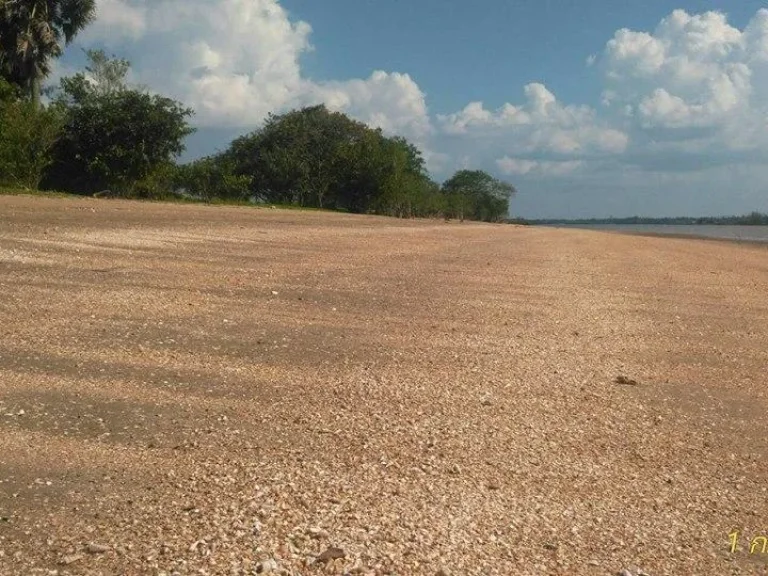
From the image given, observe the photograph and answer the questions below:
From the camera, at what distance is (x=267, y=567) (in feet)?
10.0

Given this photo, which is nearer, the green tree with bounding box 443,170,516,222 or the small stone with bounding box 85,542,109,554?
the small stone with bounding box 85,542,109,554

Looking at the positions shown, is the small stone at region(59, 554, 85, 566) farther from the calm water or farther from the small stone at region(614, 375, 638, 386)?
the calm water

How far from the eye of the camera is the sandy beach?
333 cm

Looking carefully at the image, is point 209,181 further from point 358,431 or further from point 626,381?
point 358,431

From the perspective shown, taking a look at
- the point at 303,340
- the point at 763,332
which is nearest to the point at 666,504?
the point at 303,340

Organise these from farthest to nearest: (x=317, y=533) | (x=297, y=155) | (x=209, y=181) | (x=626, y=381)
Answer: (x=297, y=155) < (x=209, y=181) < (x=626, y=381) < (x=317, y=533)

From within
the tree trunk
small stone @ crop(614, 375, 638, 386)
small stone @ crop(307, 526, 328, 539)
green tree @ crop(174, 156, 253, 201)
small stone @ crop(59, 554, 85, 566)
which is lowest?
small stone @ crop(59, 554, 85, 566)

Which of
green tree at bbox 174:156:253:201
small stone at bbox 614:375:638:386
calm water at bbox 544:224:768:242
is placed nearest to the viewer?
small stone at bbox 614:375:638:386

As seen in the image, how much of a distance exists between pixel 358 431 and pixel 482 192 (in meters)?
109

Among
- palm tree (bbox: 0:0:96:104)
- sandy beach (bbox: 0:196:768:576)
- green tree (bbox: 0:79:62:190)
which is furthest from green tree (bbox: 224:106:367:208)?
sandy beach (bbox: 0:196:768:576)

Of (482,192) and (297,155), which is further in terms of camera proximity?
(482,192)

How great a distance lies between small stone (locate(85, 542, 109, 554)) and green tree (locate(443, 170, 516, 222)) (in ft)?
325

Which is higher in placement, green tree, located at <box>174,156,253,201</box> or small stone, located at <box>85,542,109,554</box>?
green tree, located at <box>174,156,253,201</box>

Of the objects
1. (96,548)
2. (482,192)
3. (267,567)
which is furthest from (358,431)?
(482,192)
